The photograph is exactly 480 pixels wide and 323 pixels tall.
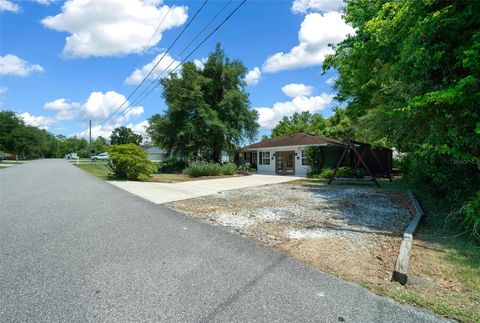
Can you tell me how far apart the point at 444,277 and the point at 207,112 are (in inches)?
892

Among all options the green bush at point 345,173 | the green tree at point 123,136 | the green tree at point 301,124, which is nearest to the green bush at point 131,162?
the green bush at point 345,173

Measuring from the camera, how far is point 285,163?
77.4ft

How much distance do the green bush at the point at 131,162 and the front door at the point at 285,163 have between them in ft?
35.5

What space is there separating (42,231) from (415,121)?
Result: 8574 mm

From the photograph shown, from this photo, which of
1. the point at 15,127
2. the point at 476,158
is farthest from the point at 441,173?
the point at 15,127

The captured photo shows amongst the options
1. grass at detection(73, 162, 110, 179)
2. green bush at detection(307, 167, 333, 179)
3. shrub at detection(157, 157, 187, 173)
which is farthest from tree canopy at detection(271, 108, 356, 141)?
grass at detection(73, 162, 110, 179)

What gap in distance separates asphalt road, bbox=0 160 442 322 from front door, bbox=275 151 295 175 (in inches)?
699

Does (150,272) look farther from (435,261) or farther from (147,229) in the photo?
(435,261)

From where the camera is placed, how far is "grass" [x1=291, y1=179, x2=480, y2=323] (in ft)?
9.68

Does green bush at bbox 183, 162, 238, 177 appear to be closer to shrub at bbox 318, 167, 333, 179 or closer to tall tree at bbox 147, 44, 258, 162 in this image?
tall tree at bbox 147, 44, 258, 162

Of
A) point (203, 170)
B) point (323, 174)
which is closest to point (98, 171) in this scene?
point (203, 170)

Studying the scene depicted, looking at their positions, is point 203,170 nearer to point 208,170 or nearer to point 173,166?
point 208,170

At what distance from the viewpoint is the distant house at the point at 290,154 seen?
844 inches

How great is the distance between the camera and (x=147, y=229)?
5.79 m
